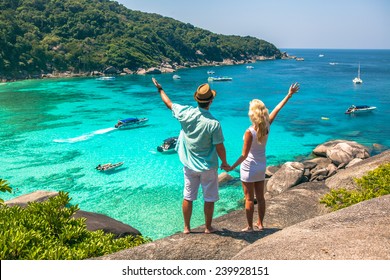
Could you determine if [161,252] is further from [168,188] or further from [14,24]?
[14,24]

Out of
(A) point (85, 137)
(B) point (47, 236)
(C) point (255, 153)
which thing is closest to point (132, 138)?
(A) point (85, 137)

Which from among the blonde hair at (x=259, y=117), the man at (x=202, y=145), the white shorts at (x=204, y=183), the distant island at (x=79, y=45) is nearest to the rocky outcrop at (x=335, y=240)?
the white shorts at (x=204, y=183)

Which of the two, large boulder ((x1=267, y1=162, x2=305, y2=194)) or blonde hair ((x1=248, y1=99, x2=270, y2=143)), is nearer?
blonde hair ((x1=248, y1=99, x2=270, y2=143))

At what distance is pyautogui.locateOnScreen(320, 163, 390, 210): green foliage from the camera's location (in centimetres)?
768

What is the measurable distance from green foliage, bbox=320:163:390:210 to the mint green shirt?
4.33 m

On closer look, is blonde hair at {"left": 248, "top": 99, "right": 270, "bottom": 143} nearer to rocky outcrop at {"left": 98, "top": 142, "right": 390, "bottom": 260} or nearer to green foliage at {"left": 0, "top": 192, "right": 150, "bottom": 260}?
rocky outcrop at {"left": 98, "top": 142, "right": 390, "bottom": 260}

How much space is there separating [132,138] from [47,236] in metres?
27.3

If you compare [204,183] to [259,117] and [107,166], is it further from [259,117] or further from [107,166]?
[107,166]

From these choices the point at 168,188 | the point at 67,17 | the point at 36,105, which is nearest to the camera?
the point at 168,188

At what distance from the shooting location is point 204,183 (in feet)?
17.5

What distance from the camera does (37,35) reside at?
92.1m

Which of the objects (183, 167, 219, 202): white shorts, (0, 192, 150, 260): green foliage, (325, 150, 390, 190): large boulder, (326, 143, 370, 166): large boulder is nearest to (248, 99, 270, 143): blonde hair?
(183, 167, 219, 202): white shorts

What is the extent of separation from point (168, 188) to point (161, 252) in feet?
51.0

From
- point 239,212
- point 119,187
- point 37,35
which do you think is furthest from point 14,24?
point 239,212
